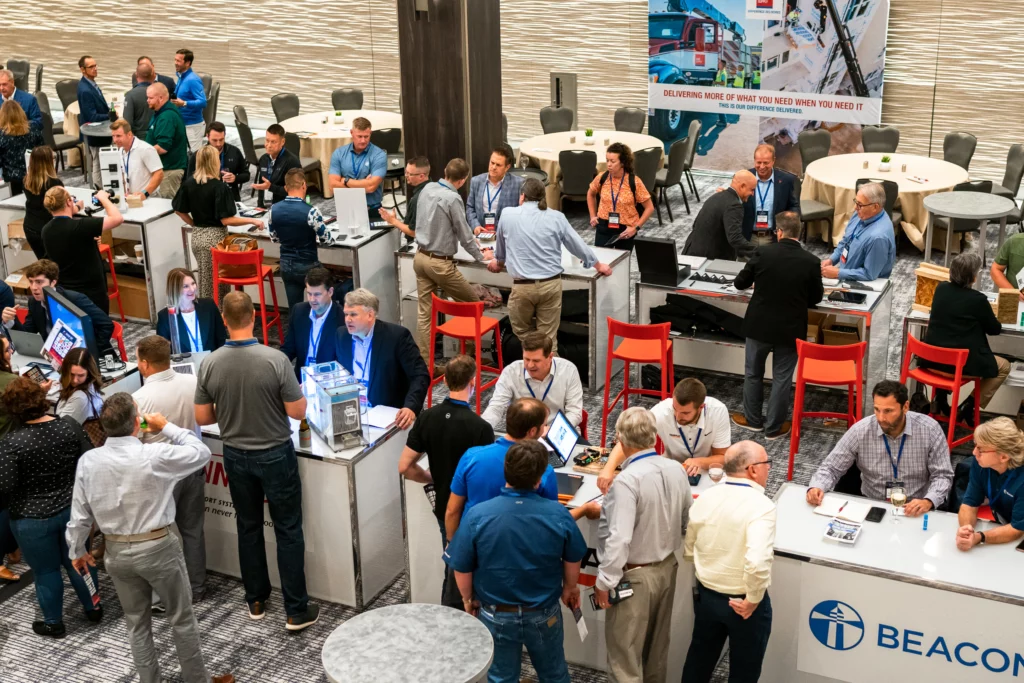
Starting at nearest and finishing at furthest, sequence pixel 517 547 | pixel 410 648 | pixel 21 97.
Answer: pixel 410 648 < pixel 517 547 < pixel 21 97

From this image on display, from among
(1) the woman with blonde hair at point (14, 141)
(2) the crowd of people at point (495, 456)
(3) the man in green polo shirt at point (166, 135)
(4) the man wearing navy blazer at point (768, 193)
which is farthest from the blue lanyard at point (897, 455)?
(1) the woman with blonde hair at point (14, 141)

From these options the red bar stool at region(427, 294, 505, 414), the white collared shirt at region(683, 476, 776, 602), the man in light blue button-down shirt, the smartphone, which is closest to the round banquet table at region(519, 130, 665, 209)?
the man in light blue button-down shirt

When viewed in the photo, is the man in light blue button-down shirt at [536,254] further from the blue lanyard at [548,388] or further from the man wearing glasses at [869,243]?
the blue lanyard at [548,388]

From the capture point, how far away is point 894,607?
418 cm

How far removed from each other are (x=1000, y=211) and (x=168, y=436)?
6.74m

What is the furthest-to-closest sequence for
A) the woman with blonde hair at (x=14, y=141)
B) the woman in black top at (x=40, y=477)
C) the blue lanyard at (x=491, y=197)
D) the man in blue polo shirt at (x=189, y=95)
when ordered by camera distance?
the man in blue polo shirt at (x=189, y=95) → the woman with blonde hair at (x=14, y=141) → the blue lanyard at (x=491, y=197) → the woman in black top at (x=40, y=477)

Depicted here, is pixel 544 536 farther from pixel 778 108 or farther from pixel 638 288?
pixel 778 108

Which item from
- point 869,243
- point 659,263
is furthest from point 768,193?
point 659,263

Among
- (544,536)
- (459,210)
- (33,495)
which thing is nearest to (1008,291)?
(459,210)

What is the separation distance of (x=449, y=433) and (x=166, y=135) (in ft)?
21.7

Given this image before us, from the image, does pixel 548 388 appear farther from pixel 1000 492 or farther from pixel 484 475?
pixel 1000 492

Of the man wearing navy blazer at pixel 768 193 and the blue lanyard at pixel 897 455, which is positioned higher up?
the man wearing navy blazer at pixel 768 193

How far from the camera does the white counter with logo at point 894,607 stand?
4059mm

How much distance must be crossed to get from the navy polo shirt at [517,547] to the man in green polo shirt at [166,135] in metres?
6.98
